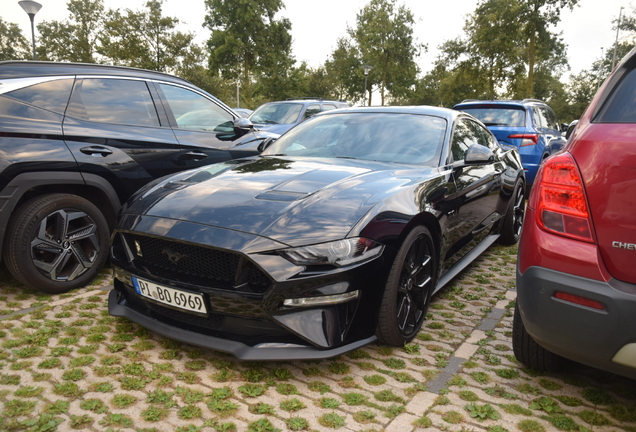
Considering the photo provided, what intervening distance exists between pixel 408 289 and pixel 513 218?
318 centimetres

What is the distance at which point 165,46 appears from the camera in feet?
113

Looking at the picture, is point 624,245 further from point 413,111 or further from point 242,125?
point 242,125

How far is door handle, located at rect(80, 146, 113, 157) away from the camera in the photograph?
3729 mm

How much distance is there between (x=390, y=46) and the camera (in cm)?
3409

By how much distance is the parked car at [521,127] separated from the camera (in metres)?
7.96

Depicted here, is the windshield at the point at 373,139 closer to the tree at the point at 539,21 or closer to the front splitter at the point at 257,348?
the front splitter at the point at 257,348

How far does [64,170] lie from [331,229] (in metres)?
2.30

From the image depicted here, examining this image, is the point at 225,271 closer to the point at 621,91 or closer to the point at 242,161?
the point at 242,161

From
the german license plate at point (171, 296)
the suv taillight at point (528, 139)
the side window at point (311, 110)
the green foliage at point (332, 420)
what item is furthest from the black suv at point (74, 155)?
the side window at point (311, 110)

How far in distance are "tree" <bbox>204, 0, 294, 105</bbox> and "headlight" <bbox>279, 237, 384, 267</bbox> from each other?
87.6 feet

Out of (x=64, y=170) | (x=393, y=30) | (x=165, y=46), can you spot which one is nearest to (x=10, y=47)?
(x=165, y=46)

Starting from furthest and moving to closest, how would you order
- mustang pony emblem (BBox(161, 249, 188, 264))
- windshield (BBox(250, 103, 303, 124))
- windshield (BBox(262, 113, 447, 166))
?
windshield (BBox(250, 103, 303, 124)) → windshield (BBox(262, 113, 447, 166)) → mustang pony emblem (BBox(161, 249, 188, 264))

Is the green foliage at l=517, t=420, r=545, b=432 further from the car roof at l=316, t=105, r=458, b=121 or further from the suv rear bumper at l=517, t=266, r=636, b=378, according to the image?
the car roof at l=316, t=105, r=458, b=121

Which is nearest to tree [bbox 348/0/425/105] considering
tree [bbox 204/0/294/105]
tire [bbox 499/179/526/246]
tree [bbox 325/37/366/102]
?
tree [bbox 325/37/366/102]
